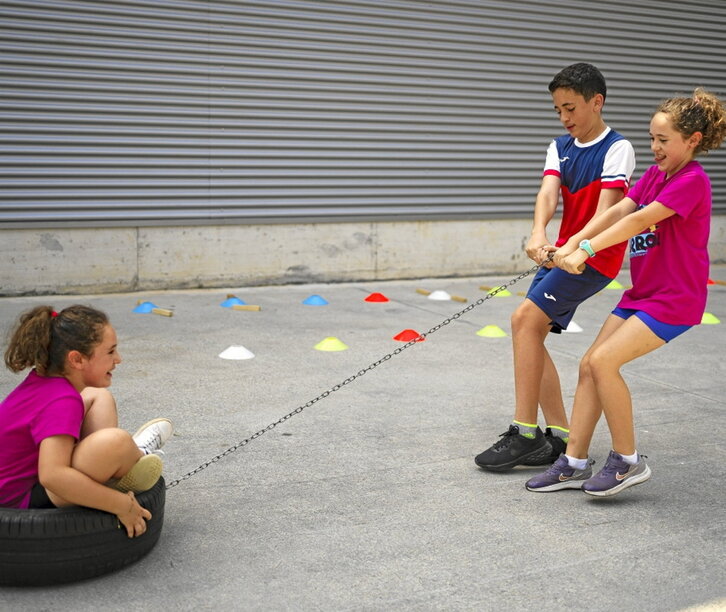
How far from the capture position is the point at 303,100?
939 cm

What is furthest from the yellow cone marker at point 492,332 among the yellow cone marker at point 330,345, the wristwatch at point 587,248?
the wristwatch at point 587,248

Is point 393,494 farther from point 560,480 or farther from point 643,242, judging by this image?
point 643,242

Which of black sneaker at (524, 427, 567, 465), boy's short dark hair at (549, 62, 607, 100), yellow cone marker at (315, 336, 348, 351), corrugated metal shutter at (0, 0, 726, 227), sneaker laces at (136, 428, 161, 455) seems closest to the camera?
Result: sneaker laces at (136, 428, 161, 455)

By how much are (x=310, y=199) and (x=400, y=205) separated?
1.10 meters

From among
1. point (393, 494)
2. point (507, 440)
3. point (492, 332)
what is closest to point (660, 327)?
point (507, 440)

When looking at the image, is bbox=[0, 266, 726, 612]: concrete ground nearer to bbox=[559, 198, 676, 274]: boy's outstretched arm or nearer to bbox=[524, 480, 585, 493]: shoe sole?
bbox=[524, 480, 585, 493]: shoe sole

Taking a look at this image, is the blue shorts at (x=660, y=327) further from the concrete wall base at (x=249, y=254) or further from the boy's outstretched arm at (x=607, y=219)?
the concrete wall base at (x=249, y=254)

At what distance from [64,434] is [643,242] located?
2418 millimetres

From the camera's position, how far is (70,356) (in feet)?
9.82

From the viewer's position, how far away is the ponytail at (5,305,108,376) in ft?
9.86

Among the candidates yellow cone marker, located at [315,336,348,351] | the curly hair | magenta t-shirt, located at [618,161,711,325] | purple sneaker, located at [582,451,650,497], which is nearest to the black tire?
purple sneaker, located at [582,451,650,497]

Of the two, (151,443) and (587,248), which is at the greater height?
(587,248)

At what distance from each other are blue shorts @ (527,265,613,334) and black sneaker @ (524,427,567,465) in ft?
1.88

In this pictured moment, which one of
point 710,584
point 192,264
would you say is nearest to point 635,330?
point 710,584
